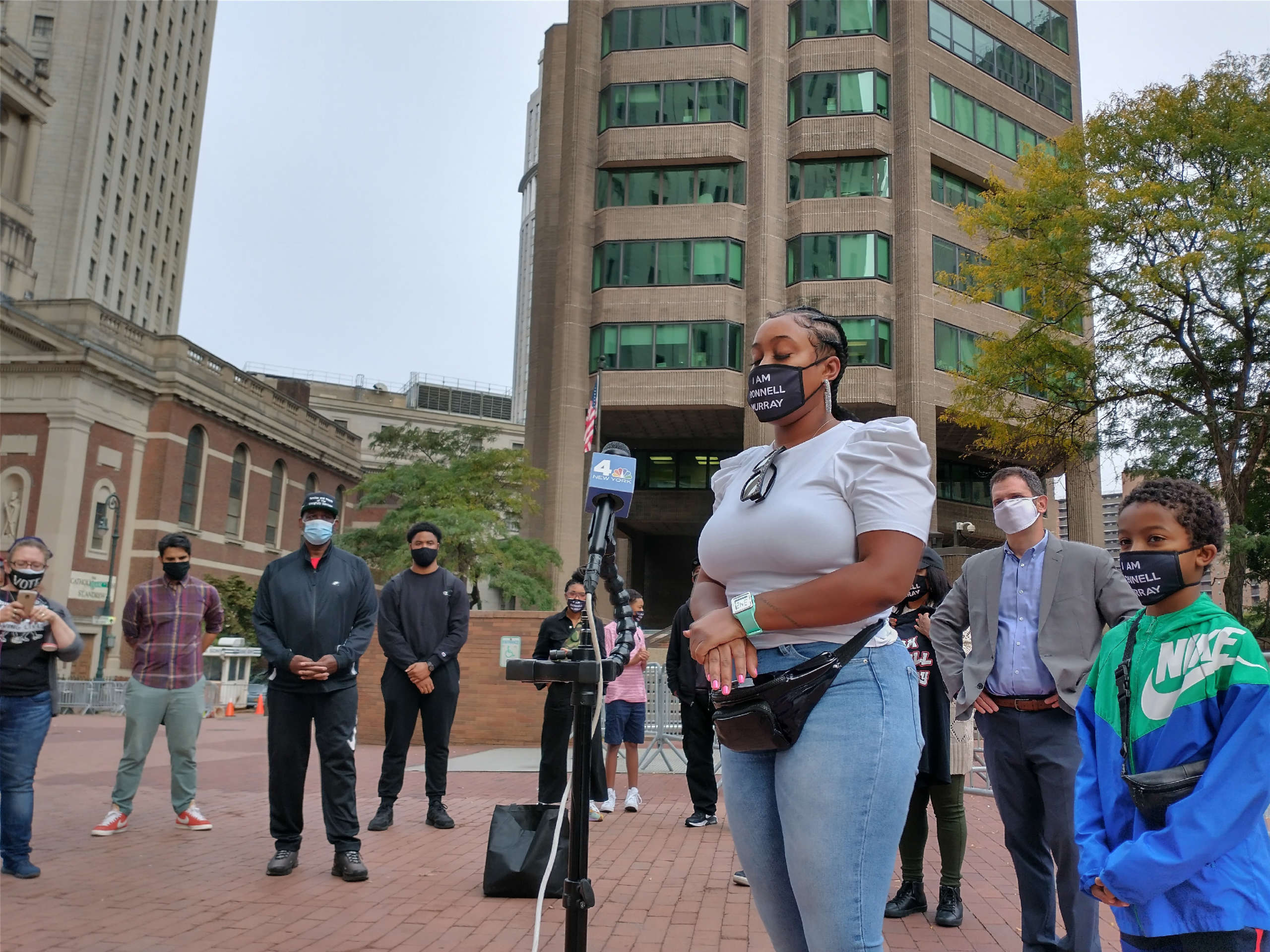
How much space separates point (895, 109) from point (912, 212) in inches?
170

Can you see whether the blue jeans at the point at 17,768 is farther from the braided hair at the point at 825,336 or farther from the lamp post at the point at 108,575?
the lamp post at the point at 108,575

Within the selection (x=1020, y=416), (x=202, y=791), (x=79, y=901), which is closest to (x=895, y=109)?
(x=1020, y=416)

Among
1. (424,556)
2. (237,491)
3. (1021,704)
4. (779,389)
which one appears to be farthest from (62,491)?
(779,389)

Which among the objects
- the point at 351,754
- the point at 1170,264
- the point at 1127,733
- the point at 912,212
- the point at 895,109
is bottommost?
the point at 351,754

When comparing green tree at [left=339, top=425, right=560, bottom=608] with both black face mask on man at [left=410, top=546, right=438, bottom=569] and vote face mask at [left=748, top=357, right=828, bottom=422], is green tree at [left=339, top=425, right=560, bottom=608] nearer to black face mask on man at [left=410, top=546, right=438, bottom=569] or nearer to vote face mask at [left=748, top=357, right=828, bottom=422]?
black face mask on man at [left=410, top=546, right=438, bottom=569]

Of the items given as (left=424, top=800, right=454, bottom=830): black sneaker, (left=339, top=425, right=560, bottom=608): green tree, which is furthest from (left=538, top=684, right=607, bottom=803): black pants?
(left=339, top=425, right=560, bottom=608): green tree

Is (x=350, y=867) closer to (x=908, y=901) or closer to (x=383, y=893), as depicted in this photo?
(x=383, y=893)

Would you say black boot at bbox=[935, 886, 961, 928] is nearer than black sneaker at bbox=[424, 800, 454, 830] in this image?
Yes

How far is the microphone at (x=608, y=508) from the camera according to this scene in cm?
329

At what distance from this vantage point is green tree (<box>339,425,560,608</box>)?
33.7 m

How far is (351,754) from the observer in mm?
6832

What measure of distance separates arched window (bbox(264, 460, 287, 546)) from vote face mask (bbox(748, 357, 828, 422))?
51728 millimetres

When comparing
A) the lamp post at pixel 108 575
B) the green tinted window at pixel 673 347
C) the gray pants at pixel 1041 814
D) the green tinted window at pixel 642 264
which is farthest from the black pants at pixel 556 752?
the lamp post at pixel 108 575

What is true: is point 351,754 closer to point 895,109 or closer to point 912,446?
point 912,446
